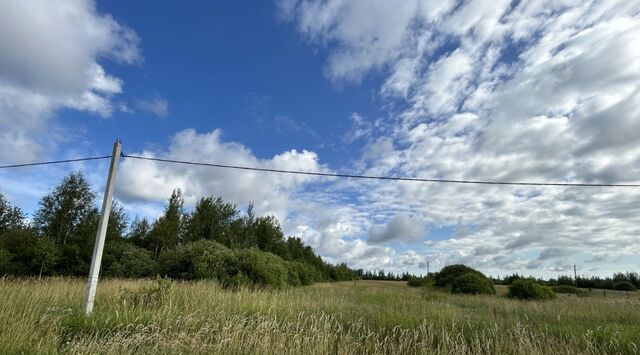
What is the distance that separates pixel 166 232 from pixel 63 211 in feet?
30.4

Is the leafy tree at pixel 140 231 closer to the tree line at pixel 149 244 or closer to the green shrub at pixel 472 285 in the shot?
the tree line at pixel 149 244

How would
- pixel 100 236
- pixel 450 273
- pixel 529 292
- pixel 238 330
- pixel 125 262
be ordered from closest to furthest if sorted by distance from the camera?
pixel 238 330 → pixel 100 236 → pixel 529 292 → pixel 125 262 → pixel 450 273

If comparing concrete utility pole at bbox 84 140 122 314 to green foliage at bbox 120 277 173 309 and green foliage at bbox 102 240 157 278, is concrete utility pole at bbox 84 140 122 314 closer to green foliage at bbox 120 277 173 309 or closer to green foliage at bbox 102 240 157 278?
green foliage at bbox 120 277 173 309

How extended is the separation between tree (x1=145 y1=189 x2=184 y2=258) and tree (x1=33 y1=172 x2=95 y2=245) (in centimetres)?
693

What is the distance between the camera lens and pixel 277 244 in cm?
5438

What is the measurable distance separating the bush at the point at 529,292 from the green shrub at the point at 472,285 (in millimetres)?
1836

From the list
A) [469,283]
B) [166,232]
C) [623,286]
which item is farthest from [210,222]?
[623,286]

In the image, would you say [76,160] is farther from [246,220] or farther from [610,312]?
[246,220]

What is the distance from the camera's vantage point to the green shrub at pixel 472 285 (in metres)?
28.9

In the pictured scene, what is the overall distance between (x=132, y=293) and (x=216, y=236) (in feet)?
118

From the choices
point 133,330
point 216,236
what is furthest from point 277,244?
point 133,330

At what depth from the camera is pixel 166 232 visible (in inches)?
1560

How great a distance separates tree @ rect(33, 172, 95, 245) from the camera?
33.6 m

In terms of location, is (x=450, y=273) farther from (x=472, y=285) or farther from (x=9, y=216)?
(x=9, y=216)
